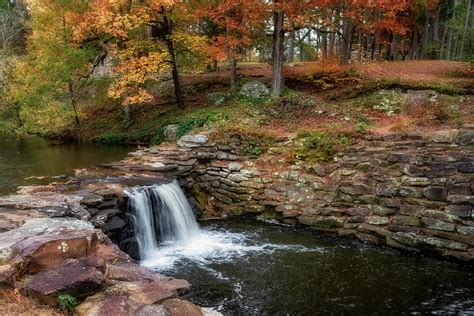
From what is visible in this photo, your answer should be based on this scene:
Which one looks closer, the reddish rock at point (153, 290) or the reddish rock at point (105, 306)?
the reddish rock at point (105, 306)

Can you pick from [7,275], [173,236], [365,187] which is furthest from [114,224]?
[365,187]

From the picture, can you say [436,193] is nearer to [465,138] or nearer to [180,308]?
[465,138]

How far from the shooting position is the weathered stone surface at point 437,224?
9117 millimetres

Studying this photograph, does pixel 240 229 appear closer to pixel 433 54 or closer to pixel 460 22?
pixel 460 22

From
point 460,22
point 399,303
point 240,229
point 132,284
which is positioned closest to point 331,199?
point 240,229

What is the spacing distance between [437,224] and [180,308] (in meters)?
7.19

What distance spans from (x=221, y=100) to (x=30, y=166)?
7.81m

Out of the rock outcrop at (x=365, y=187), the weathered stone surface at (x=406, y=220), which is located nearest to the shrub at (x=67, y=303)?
the rock outcrop at (x=365, y=187)

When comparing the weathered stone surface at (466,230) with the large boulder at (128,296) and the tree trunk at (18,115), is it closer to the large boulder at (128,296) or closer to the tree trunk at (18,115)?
the large boulder at (128,296)

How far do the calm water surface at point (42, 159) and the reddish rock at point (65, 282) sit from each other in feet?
27.9

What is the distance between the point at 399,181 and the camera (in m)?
10.1

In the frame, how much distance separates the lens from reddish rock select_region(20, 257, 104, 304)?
4066 mm

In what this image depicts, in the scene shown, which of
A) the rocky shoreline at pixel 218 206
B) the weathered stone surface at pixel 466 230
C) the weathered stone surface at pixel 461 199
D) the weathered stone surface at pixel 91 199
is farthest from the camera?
the weathered stone surface at pixel 461 199

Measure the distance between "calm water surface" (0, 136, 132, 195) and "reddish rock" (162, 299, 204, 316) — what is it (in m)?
9.25
